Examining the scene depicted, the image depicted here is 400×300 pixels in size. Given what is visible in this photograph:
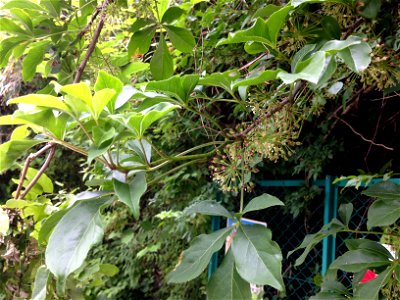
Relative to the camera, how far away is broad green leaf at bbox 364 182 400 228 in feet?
2.56

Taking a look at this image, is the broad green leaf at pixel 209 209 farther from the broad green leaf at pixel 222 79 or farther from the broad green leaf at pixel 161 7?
the broad green leaf at pixel 161 7

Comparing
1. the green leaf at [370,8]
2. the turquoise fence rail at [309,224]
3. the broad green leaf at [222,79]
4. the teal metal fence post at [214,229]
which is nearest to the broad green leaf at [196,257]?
the broad green leaf at [222,79]

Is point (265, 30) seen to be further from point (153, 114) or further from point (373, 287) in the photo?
point (373, 287)

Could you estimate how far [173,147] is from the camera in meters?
2.18

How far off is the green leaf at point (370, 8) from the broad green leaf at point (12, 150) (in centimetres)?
62

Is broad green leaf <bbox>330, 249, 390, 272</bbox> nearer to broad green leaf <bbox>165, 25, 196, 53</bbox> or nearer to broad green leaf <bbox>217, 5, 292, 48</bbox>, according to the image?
broad green leaf <bbox>217, 5, 292, 48</bbox>

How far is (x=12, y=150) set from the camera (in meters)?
0.66

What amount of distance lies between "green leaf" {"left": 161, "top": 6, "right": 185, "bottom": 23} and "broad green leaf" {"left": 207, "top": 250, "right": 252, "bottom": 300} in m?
0.71

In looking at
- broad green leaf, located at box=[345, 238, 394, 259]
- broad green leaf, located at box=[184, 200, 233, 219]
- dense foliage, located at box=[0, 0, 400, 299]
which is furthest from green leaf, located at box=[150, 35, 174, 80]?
broad green leaf, located at box=[345, 238, 394, 259]

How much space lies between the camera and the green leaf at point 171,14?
42.7 inches

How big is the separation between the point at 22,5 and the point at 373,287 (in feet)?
3.25

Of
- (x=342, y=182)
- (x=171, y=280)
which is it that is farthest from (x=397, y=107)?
(x=171, y=280)

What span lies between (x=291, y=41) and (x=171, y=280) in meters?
0.51

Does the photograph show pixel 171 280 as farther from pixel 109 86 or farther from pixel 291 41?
pixel 291 41
